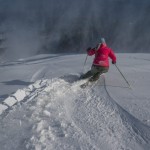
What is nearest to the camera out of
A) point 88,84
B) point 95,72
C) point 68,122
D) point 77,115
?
point 68,122

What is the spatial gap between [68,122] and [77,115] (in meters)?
0.37

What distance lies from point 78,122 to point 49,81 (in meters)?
2.53

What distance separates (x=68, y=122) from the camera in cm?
493

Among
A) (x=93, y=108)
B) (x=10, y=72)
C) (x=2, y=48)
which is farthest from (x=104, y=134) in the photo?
(x=2, y=48)

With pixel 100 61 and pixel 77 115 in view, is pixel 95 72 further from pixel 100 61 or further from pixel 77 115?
pixel 77 115

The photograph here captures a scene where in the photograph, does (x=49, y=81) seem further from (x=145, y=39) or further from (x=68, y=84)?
(x=145, y=39)

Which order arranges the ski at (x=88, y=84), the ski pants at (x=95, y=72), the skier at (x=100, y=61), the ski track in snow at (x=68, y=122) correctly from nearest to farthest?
the ski track in snow at (x=68, y=122) < the ski at (x=88, y=84) < the ski pants at (x=95, y=72) < the skier at (x=100, y=61)

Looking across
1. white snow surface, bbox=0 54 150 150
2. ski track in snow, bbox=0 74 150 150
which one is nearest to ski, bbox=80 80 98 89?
white snow surface, bbox=0 54 150 150

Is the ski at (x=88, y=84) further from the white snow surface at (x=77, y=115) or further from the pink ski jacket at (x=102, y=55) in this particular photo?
the pink ski jacket at (x=102, y=55)

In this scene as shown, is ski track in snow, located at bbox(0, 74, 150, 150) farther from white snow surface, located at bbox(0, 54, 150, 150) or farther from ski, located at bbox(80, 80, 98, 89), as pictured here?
ski, located at bbox(80, 80, 98, 89)

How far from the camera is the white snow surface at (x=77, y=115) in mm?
4277

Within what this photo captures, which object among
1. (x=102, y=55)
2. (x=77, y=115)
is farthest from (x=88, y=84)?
(x=77, y=115)

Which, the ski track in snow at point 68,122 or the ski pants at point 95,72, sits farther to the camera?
the ski pants at point 95,72

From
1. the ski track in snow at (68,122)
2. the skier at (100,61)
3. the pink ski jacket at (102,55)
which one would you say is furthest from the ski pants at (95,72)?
the ski track in snow at (68,122)
